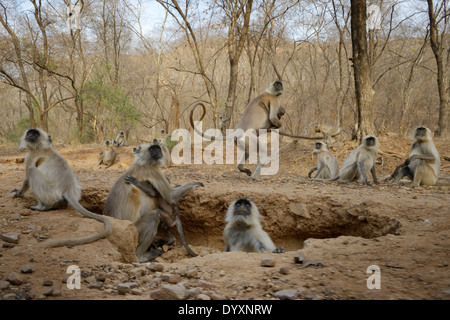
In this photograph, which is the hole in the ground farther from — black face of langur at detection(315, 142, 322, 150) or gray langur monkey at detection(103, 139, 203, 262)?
black face of langur at detection(315, 142, 322, 150)

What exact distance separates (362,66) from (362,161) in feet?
10.5

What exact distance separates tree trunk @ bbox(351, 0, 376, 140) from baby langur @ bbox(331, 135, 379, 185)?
189 cm

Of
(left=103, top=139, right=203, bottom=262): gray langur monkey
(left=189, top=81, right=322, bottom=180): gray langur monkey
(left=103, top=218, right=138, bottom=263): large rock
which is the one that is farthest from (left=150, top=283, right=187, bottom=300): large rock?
(left=189, top=81, right=322, bottom=180): gray langur monkey

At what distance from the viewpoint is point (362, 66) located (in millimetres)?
9242

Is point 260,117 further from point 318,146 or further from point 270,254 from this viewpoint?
point 270,254

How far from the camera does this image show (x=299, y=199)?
5.91m

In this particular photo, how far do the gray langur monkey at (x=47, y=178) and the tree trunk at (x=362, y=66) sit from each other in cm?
772

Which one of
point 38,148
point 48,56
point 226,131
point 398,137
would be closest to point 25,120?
point 48,56

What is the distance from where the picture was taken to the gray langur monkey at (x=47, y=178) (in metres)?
4.56

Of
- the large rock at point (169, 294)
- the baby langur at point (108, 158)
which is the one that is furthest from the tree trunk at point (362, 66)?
the baby langur at point (108, 158)

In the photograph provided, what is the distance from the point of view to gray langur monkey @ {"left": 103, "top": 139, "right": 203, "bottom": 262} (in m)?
5.03

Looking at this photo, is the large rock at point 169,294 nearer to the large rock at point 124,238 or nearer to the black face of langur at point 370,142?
the large rock at point 124,238

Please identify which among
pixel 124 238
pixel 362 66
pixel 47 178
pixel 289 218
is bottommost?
pixel 289 218

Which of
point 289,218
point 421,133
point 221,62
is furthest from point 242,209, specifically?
point 221,62
